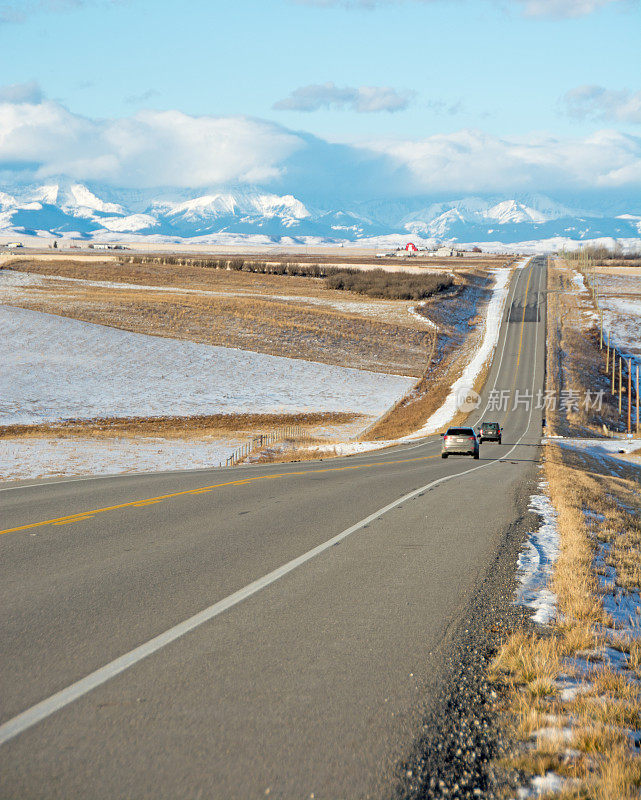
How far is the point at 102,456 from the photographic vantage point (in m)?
29.3

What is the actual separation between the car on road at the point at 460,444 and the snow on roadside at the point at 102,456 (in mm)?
10610

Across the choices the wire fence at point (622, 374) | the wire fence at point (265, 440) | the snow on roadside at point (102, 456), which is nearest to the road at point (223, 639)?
the snow on roadside at point (102, 456)

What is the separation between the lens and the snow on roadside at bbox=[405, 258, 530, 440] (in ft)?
177

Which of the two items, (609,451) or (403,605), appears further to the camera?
(609,451)

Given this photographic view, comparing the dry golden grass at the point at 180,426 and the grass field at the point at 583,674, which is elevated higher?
the grass field at the point at 583,674

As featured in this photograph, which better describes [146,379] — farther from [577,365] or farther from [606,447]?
[577,365]

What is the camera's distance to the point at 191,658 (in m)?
5.55

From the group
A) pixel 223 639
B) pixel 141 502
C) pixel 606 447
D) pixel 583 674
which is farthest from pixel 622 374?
pixel 223 639

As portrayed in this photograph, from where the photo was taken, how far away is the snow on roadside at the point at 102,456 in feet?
78.2

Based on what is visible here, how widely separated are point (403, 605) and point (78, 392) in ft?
148

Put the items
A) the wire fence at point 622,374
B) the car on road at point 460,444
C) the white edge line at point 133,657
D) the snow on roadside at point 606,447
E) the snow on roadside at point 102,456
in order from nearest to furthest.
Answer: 1. the white edge line at point 133,657
2. the snow on roadside at point 102,456
3. the car on road at point 460,444
4. the snow on roadside at point 606,447
5. the wire fence at point 622,374

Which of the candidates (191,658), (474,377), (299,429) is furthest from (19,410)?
(474,377)

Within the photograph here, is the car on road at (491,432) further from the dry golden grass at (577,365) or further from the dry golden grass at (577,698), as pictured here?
the dry golden grass at (577,698)

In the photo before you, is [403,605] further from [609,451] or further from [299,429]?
[609,451]
